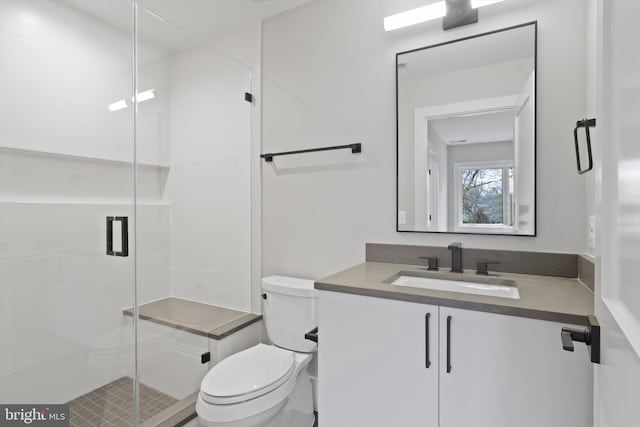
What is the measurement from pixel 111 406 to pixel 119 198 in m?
1.05

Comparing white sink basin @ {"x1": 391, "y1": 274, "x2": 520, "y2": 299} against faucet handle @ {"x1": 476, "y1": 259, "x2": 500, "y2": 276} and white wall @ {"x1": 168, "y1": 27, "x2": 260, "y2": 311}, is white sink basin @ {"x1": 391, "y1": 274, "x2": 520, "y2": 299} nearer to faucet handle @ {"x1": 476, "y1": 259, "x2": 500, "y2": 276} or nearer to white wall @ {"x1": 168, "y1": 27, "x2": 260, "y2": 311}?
faucet handle @ {"x1": 476, "y1": 259, "x2": 500, "y2": 276}

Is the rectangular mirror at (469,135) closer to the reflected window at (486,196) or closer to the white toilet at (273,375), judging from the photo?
the reflected window at (486,196)

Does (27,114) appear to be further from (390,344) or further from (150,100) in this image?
(390,344)

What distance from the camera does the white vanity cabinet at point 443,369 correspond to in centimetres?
94

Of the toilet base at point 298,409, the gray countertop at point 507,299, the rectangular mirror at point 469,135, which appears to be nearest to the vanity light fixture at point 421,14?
the rectangular mirror at point 469,135

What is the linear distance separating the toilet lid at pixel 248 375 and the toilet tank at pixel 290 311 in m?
0.10

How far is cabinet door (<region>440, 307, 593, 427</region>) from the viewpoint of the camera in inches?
36.5

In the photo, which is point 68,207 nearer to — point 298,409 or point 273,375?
point 273,375

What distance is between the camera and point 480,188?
1552mm

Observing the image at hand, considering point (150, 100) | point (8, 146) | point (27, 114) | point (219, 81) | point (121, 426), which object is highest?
point (219, 81)

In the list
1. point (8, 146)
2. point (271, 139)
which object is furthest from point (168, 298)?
point (271, 139)

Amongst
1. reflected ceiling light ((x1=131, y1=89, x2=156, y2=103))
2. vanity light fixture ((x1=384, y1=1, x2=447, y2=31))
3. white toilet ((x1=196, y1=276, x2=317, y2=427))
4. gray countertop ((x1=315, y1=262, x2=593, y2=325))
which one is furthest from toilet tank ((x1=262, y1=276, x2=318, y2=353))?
vanity light fixture ((x1=384, y1=1, x2=447, y2=31))

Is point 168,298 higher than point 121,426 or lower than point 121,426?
higher

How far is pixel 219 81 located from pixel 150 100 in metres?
0.50
